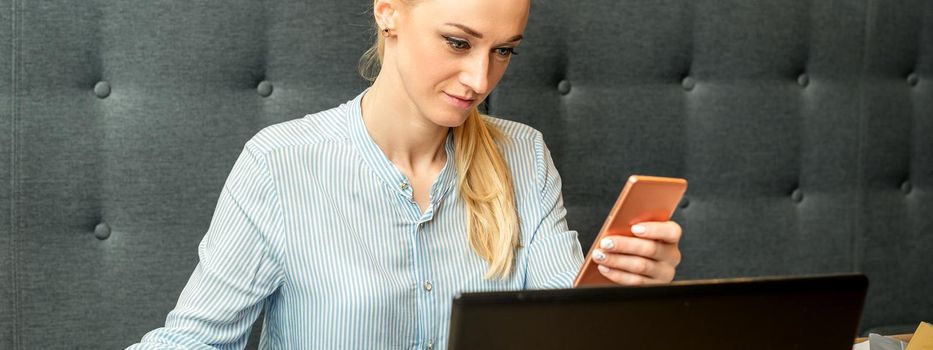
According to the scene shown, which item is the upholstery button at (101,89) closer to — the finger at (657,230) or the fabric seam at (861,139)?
the finger at (657,230)

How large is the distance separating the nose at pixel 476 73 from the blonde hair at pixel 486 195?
16cm

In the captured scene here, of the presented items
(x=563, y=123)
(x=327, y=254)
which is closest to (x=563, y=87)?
(x=563, y=123)

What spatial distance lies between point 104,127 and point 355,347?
614 millimetres

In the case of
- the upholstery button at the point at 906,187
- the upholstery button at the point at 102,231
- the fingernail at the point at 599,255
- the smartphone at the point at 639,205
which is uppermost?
the smartphone at the point at 639,205

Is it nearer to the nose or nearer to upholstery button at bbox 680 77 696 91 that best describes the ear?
the nose

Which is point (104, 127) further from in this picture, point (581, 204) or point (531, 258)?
point (581, 204)

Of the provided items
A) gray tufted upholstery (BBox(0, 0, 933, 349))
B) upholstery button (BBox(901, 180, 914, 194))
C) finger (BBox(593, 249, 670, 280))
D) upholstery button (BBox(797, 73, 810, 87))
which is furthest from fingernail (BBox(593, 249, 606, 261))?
upholstery button (BBox(901, 180, 914, 194))

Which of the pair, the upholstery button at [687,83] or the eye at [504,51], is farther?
the upholstery button at [687,83]

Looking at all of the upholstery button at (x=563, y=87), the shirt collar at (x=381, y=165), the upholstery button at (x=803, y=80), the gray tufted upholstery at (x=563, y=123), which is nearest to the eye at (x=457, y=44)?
the shirt collar at (x=381, y=165)

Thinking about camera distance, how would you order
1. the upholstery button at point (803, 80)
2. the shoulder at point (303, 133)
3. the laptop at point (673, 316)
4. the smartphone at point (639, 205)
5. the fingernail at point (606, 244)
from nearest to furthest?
the laptop at point (673, 316) → the smartphone at point (639, 205) → the fingernail at point (606, 244) → the shoulder at point (303, 133) → the upholstery button at point (803, 80)

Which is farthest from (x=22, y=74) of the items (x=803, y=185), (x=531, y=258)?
(x=803, y=185)

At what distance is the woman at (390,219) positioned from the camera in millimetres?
1227

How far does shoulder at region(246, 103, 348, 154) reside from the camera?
134 cm

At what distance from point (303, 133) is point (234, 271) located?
0.23 metres
